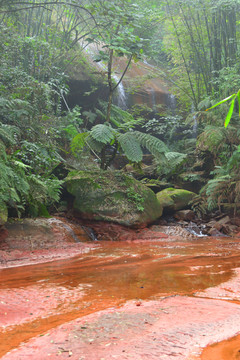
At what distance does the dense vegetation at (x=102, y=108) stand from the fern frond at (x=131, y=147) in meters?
0.03

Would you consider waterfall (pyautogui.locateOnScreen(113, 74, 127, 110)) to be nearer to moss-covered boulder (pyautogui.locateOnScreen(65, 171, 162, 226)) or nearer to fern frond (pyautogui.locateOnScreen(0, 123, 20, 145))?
moss-covered boulder (pyautogui.locateOnScreen(65, 171, 162, 226))

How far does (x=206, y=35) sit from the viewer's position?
12.8 metres

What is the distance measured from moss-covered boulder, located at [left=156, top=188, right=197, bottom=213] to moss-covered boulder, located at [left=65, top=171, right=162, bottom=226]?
95cm

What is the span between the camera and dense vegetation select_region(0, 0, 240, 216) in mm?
6020

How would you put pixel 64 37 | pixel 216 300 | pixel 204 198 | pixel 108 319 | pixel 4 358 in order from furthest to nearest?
pixel 64 37 < pixel 204 198 < pixel 216 300 < pixel 108 319 < pixel 4 358

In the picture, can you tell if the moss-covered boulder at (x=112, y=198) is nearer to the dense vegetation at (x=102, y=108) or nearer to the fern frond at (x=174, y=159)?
the dense vegetation at (x=102, y=108)

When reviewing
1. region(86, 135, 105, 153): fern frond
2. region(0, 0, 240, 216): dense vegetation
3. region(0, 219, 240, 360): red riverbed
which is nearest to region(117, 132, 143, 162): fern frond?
region(0, 0, 240, 216): dense vegetation

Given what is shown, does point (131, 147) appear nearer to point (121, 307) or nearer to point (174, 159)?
point (174, 159)

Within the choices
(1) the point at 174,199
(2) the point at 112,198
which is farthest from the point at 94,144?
(1) the point at 174,199

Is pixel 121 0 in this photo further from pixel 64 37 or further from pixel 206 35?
pixel 206 35

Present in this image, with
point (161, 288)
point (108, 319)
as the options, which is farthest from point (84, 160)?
point (108, 319)

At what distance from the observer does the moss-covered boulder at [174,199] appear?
30.6 feet

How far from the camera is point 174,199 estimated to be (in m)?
9.61

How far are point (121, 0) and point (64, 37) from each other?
731 centimetres
